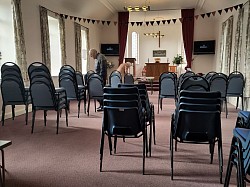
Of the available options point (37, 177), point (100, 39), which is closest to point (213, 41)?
point (100, 39)

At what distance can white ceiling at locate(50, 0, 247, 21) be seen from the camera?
848cm

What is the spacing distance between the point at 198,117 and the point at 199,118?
0.01m

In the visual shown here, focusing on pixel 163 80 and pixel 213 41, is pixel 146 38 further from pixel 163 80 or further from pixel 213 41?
pixel 163 80

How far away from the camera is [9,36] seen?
5.90 m

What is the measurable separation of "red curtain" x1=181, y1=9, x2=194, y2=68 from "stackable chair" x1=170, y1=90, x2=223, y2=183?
939 cm

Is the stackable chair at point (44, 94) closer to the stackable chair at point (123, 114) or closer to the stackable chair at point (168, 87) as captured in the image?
the stackable chair at point (123, 114)

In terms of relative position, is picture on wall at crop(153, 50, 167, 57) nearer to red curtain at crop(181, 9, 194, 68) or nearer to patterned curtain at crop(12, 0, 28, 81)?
red curtain at crop(181, 9, 194, 68)

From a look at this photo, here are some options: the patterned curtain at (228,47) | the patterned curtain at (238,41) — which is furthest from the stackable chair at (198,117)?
the patterned curtain at (228,47)

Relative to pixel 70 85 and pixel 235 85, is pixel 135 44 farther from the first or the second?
pixel 70 85

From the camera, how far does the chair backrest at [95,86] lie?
216 inches

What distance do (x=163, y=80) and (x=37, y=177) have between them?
3817 millimetres

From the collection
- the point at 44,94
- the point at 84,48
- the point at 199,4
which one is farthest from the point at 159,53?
the point at 44,94

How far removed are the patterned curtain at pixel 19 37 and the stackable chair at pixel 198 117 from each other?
15.1 ft

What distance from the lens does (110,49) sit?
39.5 feet
